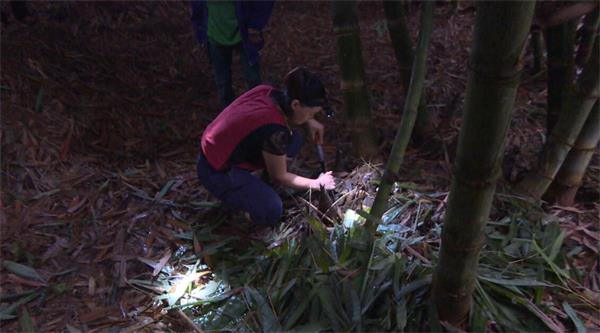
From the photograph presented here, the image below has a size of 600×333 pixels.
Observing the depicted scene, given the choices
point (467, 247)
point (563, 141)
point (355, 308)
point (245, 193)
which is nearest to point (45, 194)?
point (245, 193)

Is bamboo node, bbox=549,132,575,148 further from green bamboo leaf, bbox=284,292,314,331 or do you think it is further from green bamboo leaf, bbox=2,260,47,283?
green bamboo leaf, bbox=2,260,47,283

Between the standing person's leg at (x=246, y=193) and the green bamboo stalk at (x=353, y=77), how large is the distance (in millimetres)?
638

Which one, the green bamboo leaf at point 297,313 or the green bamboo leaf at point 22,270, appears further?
the green bamboo leaf at point 22,270

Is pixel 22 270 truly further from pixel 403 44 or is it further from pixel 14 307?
pixel 403 44

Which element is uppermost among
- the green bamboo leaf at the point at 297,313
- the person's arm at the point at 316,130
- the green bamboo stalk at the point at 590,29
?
the green bamboo stalk at the point at 590,29

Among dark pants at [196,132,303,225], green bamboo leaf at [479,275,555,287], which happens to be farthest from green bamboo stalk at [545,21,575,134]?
dark pants at [196,132,303,225]

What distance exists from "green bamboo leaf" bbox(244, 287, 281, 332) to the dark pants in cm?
50

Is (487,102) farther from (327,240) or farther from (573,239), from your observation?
(573,239)

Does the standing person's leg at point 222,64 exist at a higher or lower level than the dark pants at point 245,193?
higher

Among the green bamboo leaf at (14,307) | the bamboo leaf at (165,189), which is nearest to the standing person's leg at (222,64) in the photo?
the bamboo leaf at (165,189)

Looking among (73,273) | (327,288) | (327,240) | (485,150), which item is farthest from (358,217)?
(73,273)

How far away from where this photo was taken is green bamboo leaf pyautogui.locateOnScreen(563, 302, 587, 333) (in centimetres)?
174

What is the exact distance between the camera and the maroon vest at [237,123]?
7.79ft

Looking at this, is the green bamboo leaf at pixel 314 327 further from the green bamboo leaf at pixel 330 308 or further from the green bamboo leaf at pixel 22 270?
the green bamboo leaf at pixel 22 270
